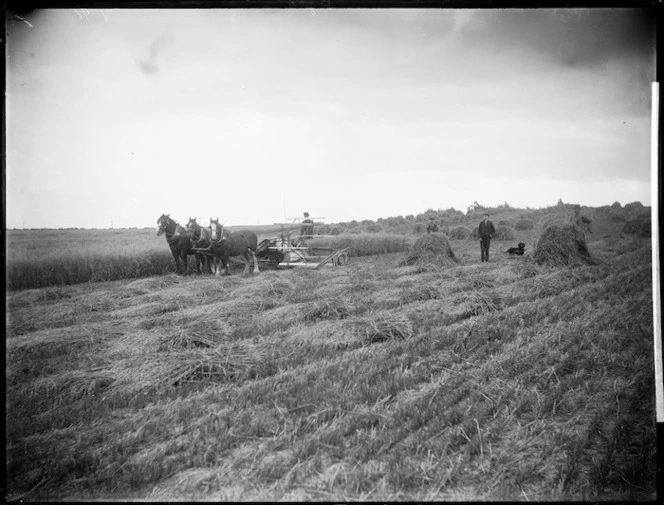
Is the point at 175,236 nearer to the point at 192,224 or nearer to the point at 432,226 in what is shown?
the point at 192,224

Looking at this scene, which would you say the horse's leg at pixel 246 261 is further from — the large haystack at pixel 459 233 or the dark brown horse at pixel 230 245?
the large haystack at pixel 459 233

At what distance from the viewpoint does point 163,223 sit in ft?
12.8

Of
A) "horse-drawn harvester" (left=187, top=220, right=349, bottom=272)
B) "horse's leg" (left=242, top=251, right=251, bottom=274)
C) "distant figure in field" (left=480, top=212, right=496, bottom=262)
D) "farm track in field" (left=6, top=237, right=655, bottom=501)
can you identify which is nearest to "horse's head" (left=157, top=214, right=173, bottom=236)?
"horse-drawn harvester" (left=187, top=220, right=349, bottom=272)

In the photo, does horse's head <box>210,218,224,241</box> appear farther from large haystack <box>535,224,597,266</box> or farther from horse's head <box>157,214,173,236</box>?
large haystack <box>535,224,597,266</box>

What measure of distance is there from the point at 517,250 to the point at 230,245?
10.9 feet

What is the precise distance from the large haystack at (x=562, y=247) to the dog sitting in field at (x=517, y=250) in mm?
164

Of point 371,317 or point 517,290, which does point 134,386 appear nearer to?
point 371,317

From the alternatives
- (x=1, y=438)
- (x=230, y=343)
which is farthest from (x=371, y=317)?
(x=1, y=438)

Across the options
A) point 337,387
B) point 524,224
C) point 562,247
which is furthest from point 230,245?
point 562,247

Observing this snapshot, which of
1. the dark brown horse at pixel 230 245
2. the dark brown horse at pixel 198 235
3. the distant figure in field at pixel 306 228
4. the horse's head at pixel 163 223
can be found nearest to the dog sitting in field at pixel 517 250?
the distant figure in field at pixel 306 228

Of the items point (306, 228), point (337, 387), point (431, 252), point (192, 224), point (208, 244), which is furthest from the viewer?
point (431, 252)

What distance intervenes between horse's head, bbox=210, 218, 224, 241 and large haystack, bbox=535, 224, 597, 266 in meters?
3.35

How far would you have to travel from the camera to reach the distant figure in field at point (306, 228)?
3.98 m

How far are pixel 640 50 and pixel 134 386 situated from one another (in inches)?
192
